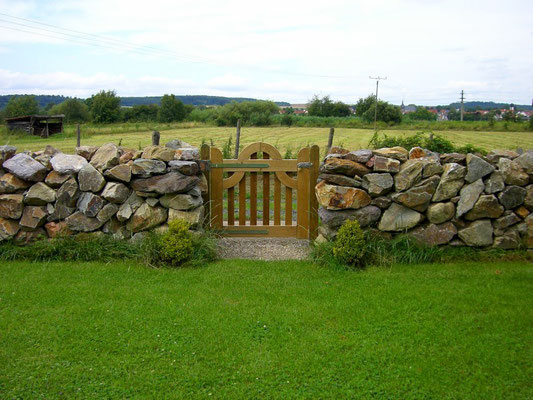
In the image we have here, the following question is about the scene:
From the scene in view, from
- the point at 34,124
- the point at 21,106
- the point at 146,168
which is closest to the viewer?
the point at 146,168

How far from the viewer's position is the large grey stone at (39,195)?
649cm

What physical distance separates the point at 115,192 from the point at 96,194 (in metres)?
0.33

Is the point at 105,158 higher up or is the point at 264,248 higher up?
the point at 105,158

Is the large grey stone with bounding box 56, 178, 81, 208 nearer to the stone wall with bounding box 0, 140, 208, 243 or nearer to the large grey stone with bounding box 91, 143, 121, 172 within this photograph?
the stone wall with bounding box 0, 140, 208, 243

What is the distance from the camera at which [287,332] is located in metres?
4.38

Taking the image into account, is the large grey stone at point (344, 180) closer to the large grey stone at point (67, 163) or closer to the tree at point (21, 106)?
the large grey stone at point (67, 163)

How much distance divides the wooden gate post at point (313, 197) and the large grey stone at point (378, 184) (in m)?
1.09

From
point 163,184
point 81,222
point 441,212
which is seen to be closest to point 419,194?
point 441,212

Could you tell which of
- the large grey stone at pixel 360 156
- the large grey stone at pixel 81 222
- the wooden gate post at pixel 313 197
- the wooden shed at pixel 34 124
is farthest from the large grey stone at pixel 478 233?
the wooden shed at pixel 34 124

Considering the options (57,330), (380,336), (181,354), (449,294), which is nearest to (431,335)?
(380,336)

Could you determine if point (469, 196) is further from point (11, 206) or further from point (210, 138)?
point (210, 138)

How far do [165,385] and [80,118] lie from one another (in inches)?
1299

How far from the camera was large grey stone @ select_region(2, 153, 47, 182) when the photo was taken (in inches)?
256

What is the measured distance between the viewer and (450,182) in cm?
644
